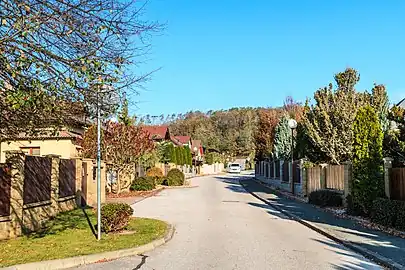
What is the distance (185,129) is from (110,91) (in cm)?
10511

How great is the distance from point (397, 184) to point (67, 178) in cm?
1146

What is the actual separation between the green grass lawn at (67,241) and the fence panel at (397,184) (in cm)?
707

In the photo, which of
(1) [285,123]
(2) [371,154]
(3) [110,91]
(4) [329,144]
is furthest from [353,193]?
(1) [285,123]

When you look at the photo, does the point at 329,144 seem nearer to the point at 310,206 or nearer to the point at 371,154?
the point at 310,206

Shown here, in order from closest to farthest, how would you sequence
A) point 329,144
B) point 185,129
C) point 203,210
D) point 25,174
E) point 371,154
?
1. point 25,174
2. point 371,154
3. point 203,210
4. point 329,144
5. point 185,129

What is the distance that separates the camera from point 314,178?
2344 centimetres

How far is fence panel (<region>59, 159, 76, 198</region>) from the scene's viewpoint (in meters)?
16.3

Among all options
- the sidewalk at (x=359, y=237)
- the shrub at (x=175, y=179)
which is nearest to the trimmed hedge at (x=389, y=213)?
the sidewalk at (x=359, y=237)

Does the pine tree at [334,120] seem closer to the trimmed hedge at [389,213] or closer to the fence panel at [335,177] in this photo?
the fence panel at [335,177]

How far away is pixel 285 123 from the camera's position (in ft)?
129

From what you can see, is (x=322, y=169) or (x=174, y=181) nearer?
(x=322, y=169)

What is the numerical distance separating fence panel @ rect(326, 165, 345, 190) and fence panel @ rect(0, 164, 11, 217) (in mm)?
12969

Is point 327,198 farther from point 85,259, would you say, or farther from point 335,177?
point 85,259

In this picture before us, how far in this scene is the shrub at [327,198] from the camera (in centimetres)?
1902
